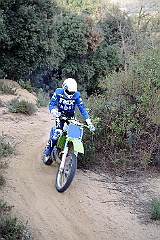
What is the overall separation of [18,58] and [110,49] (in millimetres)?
9713

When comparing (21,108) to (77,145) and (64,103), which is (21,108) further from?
(77,145)

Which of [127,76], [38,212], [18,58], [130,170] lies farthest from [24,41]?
[38,212]

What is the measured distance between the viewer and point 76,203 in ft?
20.0

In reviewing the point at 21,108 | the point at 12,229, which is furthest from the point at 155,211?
the point at 21,108

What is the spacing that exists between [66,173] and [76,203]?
56 centimetres

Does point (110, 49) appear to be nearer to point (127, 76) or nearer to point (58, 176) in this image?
point (127, 76)

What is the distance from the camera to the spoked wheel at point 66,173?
20.0 ft

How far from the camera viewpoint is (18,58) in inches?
708

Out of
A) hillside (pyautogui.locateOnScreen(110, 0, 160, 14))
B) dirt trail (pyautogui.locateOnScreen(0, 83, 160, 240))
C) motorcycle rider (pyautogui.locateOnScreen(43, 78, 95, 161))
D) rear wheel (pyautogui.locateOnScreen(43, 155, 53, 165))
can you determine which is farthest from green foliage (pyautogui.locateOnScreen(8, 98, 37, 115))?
hillside (pyautogui.locateOnScreen(110, 0, 160, 14))

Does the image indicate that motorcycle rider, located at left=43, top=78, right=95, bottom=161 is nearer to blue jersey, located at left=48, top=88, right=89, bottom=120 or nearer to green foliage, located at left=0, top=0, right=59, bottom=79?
blue jersey, located at left=48, top=88, right=89, bottom=120

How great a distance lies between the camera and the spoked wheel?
20.0 ft

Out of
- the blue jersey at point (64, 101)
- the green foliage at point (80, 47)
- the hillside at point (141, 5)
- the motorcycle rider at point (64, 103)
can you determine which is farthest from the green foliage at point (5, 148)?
the hillside at point (141, 5)

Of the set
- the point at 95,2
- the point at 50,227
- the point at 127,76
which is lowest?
the point at 50,227

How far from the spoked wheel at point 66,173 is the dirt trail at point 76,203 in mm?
149
